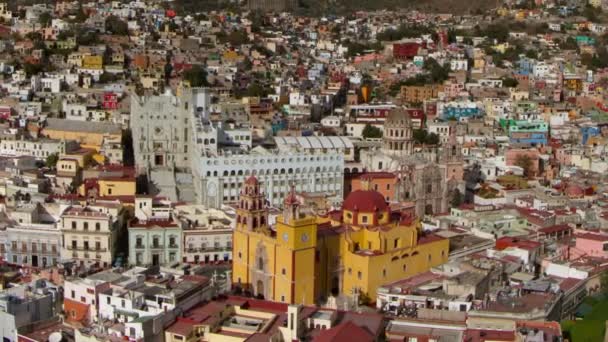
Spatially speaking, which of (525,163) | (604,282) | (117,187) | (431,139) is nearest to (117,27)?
(431,139)

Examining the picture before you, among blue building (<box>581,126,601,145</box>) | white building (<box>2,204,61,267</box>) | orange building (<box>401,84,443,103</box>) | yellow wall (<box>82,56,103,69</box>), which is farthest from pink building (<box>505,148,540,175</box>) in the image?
yellow wall (<box>82,56,103,69</box>)

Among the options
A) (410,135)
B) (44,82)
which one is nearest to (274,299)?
(410,135)

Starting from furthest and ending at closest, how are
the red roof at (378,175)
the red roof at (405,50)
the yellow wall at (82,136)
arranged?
the red roof at (405,50), the yellow wall at (82,136), the red roof at (378,175)

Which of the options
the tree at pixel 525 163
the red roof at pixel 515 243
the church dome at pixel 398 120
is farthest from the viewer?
the tree at pixel 525 163

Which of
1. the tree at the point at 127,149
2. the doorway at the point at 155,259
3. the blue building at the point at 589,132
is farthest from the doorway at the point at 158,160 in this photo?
the blue building at the point at 589,132

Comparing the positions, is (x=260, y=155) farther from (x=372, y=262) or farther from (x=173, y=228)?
(x=372, y=262)

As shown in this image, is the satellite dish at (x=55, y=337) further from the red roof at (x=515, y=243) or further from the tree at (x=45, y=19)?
the tree at (x=45, y=19)
